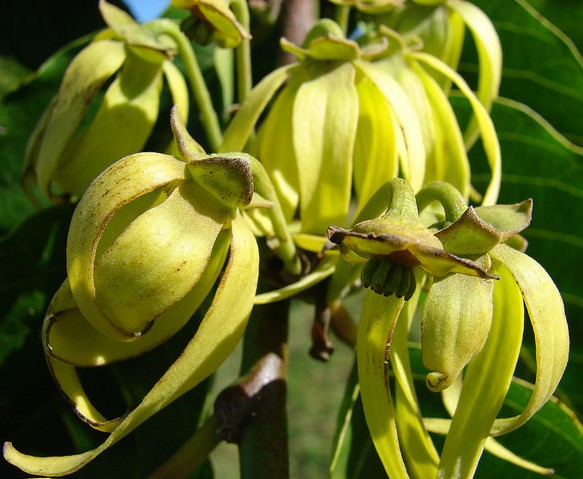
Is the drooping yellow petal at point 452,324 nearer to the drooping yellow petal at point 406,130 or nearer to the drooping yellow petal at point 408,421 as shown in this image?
the drooping yellow petal at point 408,421

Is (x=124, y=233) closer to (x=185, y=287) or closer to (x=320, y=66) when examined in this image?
(x=185, y=287)

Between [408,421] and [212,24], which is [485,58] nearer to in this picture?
[212,24]

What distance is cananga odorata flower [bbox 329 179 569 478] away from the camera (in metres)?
0.55

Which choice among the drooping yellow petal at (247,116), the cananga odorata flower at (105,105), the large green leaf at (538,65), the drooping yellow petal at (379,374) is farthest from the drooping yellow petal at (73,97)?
the large green leaf at (538,65)

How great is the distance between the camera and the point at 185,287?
0.58m

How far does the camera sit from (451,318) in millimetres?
561

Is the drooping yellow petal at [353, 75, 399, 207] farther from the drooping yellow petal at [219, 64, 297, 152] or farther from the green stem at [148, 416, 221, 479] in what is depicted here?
the green stem at [148, 416, 221, 479]

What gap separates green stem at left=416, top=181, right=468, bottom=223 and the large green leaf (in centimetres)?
56

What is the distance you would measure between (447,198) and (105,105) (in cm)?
37

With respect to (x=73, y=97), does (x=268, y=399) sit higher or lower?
lower

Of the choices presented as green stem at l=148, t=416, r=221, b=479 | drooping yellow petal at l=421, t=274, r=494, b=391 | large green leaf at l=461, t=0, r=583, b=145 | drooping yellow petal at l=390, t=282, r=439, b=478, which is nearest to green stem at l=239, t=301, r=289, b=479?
green stem at l=148, t=416, r=221, b=479

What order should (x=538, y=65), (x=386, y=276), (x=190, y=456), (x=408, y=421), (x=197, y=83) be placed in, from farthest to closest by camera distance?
1. (x=538, y=65)
2. (x=197, y=83)
3. (x=190, y=456)
4. (x=408, y=421)
5. (x=386, y=276)

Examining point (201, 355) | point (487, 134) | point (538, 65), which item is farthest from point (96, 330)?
point (538, 65)

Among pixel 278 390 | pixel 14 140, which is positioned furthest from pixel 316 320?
pixel 14 140
